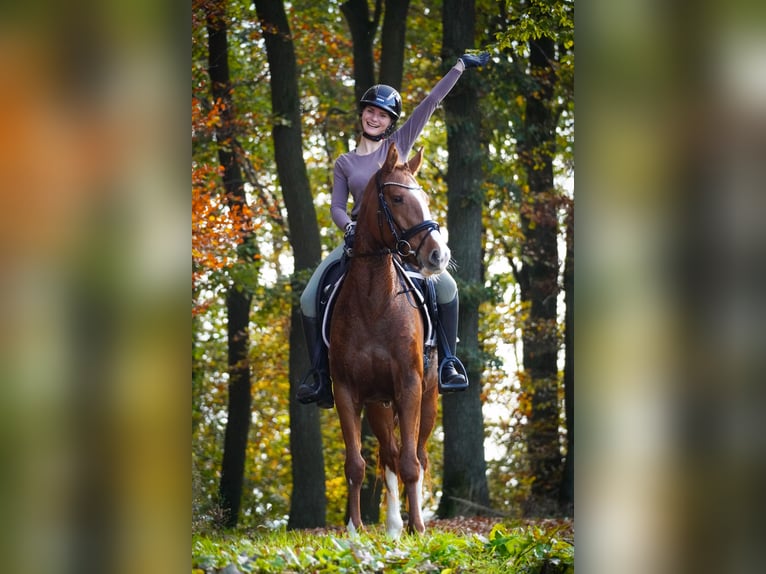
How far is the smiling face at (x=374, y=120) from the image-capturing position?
6832 millimetres

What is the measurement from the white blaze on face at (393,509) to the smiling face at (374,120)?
83.0 inches

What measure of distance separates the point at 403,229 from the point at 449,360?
1294 millimetres

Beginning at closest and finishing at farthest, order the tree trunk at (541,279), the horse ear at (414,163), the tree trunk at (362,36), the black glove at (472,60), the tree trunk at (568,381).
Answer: the horse ear at (414,163) → the black glove at (472,60) → the tree trunk at (362,36) → the tree trunk at (568,381) → the tree trunk at (541,279)

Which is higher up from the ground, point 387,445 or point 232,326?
point 232,326

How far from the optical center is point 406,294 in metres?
6.62

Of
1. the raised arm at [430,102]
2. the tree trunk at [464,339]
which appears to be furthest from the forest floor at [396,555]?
the tree trunk at [464,339]

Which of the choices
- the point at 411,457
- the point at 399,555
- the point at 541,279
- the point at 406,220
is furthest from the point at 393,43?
the point at 399,555

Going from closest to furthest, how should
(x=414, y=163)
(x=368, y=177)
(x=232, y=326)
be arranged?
(x=414, y=163)
(x=368, y=177)
(x=232, y=326)

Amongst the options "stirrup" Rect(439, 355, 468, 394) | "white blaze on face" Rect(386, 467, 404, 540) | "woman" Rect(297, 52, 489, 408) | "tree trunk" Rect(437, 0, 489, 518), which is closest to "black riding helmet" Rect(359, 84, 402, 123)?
"woman" Rect(297, 52, 489, 408)

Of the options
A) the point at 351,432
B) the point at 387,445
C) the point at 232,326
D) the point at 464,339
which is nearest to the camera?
the point at 351,432

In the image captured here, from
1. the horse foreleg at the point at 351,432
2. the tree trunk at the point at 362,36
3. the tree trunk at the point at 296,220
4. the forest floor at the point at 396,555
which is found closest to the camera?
the forest floor at the point at 396,555

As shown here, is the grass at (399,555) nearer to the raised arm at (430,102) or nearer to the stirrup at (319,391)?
the stirrup at (319,391)

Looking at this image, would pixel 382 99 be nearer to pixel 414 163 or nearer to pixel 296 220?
pixel 414 163
